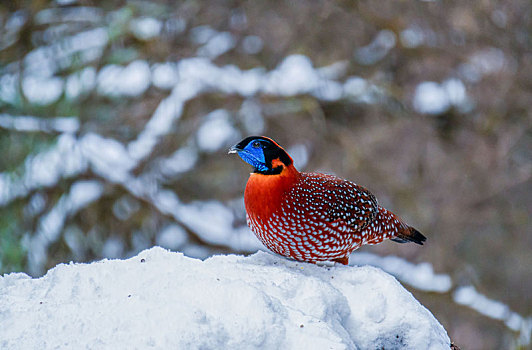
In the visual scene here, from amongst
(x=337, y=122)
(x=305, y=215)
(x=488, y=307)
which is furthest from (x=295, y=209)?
(x=488, y=307)

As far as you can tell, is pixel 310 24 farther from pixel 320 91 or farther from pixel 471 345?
pixel 471 345

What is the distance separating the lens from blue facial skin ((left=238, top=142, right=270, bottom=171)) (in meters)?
2.13

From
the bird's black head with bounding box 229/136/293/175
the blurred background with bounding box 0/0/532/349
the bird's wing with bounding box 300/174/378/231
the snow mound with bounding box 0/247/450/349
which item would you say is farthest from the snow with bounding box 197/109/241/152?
the snow mound with bounding box 0/247/450/349

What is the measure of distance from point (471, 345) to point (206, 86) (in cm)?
415

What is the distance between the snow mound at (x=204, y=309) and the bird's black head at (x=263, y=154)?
15.1 inches

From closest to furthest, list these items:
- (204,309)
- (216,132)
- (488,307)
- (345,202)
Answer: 1. (204,309)
2. (345,202)
3. (216,132)
4. (488,307)

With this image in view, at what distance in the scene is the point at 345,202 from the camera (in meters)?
2.26

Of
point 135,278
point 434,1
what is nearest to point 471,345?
point 434,1

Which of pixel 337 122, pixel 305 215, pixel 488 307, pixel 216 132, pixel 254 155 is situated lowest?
pixel 488 307

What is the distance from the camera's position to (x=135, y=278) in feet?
5.70

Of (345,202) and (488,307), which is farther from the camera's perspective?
(488,307)

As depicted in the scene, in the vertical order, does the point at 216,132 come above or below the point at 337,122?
below

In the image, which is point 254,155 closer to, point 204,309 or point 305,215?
point 305,215

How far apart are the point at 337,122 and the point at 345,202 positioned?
3979 mm
